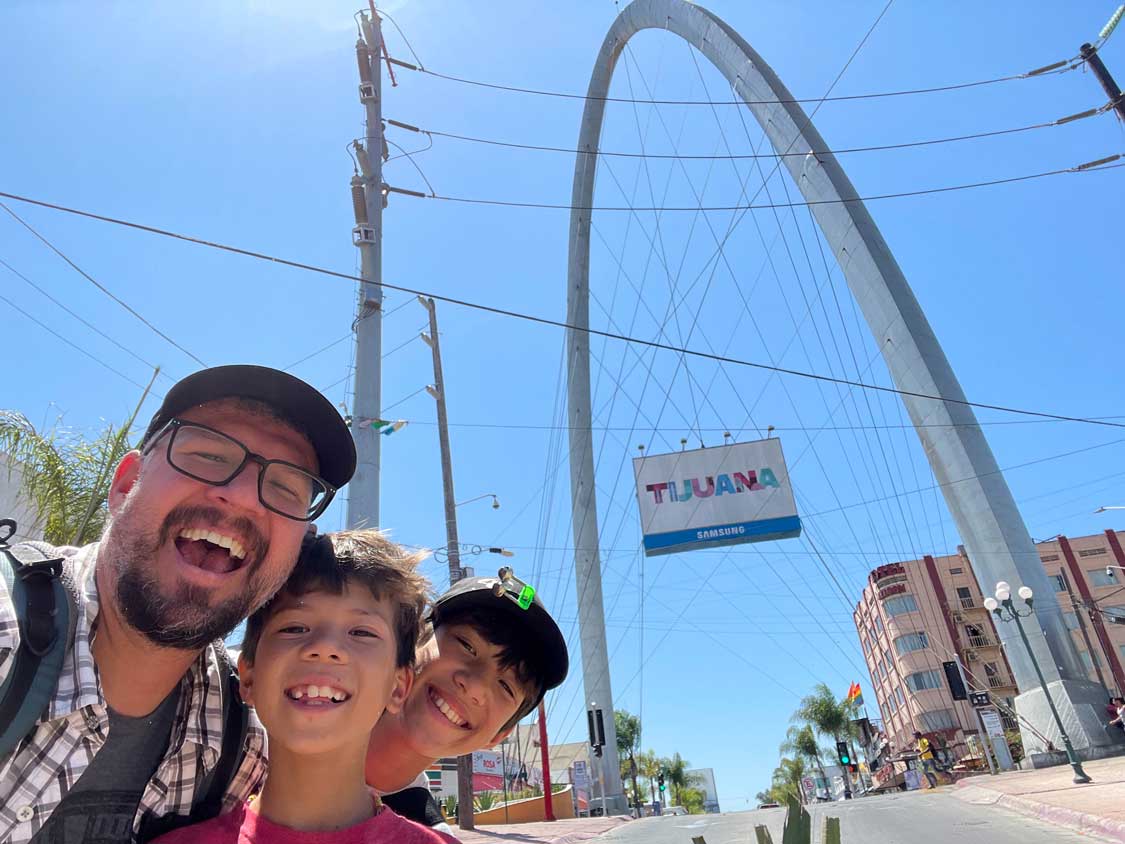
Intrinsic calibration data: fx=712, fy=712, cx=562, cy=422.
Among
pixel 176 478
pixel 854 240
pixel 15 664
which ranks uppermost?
pixel 854 240

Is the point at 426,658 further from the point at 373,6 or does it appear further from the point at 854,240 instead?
the point at 854,240

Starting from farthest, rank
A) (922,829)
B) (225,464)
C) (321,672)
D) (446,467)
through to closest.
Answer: (446,467) < (922,829) < (225,464) < (321,672)

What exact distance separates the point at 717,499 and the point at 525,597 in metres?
20.4

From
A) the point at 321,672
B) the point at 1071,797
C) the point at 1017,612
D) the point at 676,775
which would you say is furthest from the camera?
the point at 676,775

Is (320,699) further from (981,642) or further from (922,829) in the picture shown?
(981,642)

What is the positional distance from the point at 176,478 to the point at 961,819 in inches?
503

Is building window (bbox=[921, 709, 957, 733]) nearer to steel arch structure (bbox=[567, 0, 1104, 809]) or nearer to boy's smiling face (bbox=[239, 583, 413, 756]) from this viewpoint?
steel arch structure (bbox=[567, 0, 1104, 809])

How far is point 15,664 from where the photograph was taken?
4.19ft

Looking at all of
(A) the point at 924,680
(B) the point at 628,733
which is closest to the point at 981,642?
(A) the point at 924,680

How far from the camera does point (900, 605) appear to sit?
62344 millimetres

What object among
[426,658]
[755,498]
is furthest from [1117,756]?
[426,658]

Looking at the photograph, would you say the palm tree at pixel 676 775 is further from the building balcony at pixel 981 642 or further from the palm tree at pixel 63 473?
the palm tree at pixel 63 473

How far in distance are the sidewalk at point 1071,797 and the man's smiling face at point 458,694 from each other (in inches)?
321

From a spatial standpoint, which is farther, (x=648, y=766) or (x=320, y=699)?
(x=648, y=766)
